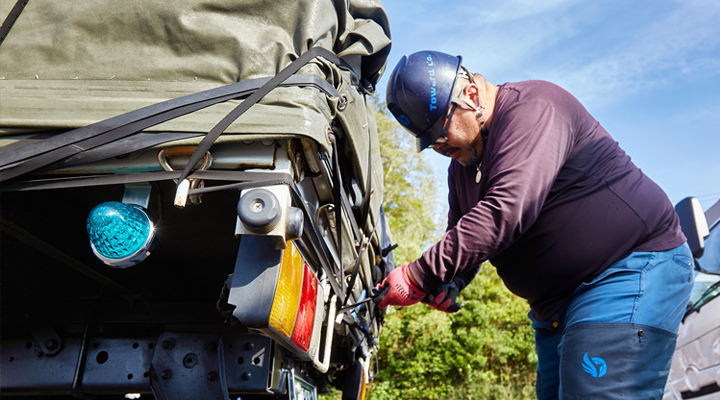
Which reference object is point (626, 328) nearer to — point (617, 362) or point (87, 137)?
point (617, 362)

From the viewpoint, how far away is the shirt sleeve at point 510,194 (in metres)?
1.83

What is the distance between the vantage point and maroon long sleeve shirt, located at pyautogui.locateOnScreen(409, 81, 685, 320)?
1.85 m

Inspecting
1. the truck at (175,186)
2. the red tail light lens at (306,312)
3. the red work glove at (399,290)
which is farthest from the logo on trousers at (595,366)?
the red tail light lens at (306,312)

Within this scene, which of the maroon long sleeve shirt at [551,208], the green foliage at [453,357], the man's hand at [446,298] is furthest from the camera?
the green foliage at [453,357]

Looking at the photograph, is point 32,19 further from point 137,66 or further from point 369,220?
point 369,220

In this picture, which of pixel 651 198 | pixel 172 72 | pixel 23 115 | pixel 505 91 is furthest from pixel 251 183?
pixel 651 198

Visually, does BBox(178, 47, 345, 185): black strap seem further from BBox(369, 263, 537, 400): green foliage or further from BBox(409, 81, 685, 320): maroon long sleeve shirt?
BBox(369, 263, 537, 400): green foliage

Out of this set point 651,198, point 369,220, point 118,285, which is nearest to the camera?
point 651,198

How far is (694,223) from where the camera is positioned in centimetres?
343

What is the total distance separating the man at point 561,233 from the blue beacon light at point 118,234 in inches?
41.0

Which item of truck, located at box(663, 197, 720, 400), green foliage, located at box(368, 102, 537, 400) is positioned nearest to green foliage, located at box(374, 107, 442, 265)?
green foliage, located at box(368, 102, 537, 400)

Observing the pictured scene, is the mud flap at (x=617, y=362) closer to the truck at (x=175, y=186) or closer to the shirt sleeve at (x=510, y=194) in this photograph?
the shirt sleeve at (x=510, y=194)

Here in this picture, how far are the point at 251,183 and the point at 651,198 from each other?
5.52ft

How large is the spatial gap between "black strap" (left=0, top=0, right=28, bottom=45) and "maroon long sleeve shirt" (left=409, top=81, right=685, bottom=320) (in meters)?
1.68
